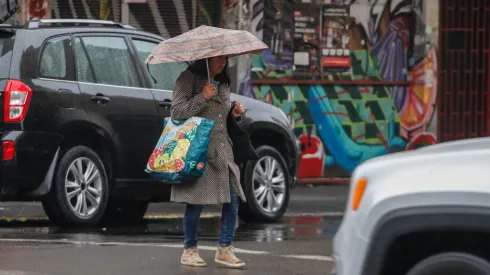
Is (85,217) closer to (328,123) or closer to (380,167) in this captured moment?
(380,167)

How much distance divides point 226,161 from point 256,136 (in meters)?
4.16

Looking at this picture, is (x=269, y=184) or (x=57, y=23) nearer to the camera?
(x=57, y=23)

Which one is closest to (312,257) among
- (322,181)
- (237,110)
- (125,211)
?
(237,110)

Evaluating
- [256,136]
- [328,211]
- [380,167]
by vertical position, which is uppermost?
[380,167]

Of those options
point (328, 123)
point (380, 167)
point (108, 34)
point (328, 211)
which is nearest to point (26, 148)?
point (108, 34)

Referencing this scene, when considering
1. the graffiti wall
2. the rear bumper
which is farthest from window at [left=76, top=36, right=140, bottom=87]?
the graffiti wall

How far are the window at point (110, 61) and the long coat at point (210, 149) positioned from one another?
10.3 ft

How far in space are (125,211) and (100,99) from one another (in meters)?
1.81

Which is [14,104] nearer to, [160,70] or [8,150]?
[8,150]

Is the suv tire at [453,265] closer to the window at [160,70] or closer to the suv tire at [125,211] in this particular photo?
the window at [160,70]

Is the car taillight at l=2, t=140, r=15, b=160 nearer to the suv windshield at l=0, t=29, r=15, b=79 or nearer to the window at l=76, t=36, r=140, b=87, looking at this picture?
the suv windshield at l=0, t=29, r=15, b=79

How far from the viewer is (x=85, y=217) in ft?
38.7

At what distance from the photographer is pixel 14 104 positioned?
11.3 metres

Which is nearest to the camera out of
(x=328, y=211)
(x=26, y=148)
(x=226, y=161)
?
(x=226, y=161)
